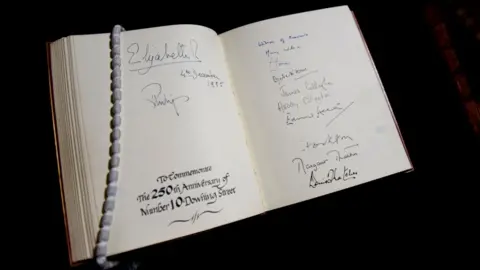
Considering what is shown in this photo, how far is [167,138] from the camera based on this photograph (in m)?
0.51

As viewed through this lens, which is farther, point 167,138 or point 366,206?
point 366,206

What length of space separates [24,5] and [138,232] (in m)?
0.49

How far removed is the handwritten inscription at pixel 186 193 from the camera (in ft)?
1.58

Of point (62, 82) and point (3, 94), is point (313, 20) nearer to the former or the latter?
point (62, 82)

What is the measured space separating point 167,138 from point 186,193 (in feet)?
0.26

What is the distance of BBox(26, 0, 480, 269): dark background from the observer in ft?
1.92

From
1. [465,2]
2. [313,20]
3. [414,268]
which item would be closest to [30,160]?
[313,20]
